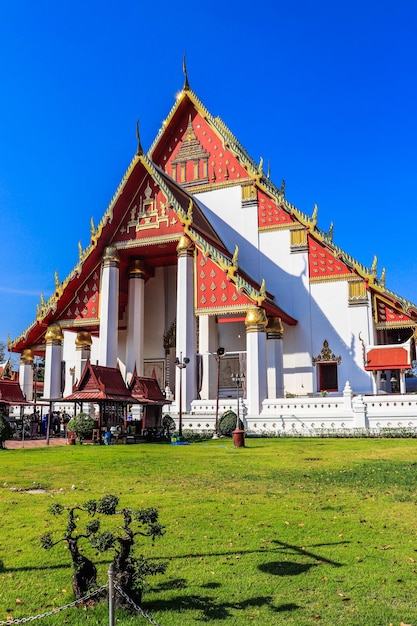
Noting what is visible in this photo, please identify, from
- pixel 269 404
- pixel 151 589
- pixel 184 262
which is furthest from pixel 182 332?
pixel 151 589

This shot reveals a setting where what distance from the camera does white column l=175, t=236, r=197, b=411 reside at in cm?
2102

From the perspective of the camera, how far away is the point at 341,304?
79.9 ft

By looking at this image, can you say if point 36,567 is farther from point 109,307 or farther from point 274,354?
point 274,354

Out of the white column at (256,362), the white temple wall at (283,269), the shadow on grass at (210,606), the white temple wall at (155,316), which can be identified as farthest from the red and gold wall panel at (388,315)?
the shadow on grass at (210,606)

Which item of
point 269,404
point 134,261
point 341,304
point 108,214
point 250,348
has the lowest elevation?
point 269,404

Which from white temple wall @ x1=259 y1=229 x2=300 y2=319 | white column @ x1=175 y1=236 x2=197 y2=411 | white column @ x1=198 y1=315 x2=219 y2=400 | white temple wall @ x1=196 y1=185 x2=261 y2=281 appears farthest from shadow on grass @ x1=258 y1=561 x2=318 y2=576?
white temple wall @ x1=196 y1=185 x2=261 y2=281

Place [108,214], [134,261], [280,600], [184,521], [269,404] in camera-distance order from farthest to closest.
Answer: [134,261] < [108,214] < [269,404] < [184,521] < [280,600]

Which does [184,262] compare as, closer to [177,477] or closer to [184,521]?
[177,477]

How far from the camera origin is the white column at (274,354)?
23695mm

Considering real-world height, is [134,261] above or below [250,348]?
above

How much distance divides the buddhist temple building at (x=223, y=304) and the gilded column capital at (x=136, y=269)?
0.05 m

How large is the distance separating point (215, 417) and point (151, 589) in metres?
14.8

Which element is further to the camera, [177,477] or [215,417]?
[215,417]

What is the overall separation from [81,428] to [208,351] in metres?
8.12
